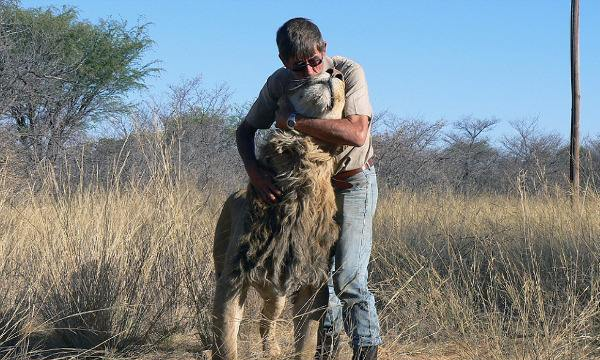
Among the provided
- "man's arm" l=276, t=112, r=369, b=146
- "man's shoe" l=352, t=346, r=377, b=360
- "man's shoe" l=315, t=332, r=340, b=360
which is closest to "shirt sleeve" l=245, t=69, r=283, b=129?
"man's arm" l=276, t=112, r=369, b=146

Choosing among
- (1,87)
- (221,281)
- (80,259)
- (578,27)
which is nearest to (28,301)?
(80,259)

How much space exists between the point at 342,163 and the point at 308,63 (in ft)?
1.82

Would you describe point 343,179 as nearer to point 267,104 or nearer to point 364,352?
point 267,104

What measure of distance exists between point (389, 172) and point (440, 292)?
1054 cm

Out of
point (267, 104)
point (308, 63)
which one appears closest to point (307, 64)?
point (308, 63)

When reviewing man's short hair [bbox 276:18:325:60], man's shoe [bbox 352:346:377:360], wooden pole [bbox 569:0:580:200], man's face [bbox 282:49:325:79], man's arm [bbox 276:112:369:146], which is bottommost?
man's shoe [bbox 352:346:377:360]

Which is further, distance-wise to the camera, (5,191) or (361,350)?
(5,191)

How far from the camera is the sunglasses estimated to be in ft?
12.3

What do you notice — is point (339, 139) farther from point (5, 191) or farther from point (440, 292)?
point (5, 191)

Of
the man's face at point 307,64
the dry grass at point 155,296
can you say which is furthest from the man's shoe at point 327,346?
the man's face at point 307,64

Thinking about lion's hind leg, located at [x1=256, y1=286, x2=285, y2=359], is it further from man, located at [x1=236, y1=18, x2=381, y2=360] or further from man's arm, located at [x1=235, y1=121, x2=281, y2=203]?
man's arm, located at [x1=235, y1=121, x2=281, y2=203]

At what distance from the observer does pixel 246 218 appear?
153 inches

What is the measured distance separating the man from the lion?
64 millimetres

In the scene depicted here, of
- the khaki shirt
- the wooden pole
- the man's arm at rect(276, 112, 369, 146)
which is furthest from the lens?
the wooden pole
